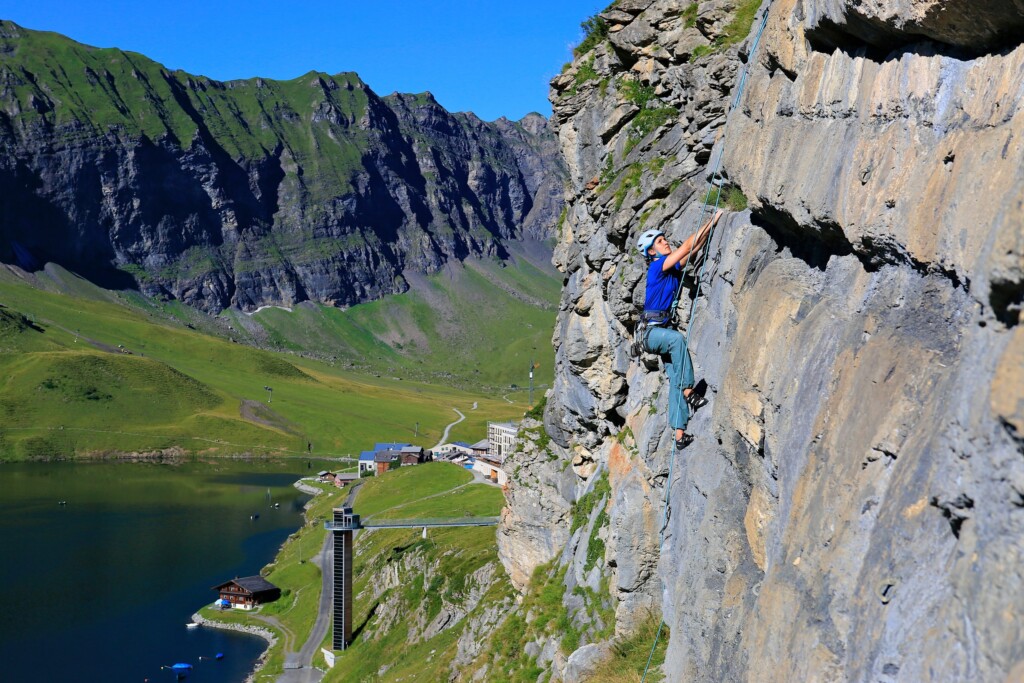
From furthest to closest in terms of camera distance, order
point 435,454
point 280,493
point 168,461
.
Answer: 1. point 168,461
2. point 435,454
3. point 280,493

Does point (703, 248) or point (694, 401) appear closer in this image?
point (694, 401)

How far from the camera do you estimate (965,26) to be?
11.0m

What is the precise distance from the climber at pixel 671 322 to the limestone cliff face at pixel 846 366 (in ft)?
1.21

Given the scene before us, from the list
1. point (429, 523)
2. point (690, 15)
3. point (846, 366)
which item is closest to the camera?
point (846, 366)

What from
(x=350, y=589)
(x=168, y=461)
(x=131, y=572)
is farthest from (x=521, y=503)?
(x=168, y=461)

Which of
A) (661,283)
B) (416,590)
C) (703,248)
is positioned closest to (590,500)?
(661,283)

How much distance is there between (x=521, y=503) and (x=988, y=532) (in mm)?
32551

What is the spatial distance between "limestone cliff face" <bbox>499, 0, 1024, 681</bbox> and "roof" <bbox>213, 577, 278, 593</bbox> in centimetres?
7900

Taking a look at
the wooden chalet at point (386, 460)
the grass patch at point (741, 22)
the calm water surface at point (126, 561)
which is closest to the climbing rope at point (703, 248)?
the grass patch at point (741, 22)

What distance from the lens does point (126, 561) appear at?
10906cm

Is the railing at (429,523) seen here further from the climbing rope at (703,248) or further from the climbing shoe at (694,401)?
the climbing shoe at (694,401)

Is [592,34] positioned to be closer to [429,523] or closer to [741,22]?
[741,22]

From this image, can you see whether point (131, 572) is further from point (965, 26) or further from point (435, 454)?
point (965, 26)

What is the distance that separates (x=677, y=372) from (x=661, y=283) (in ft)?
6.88
